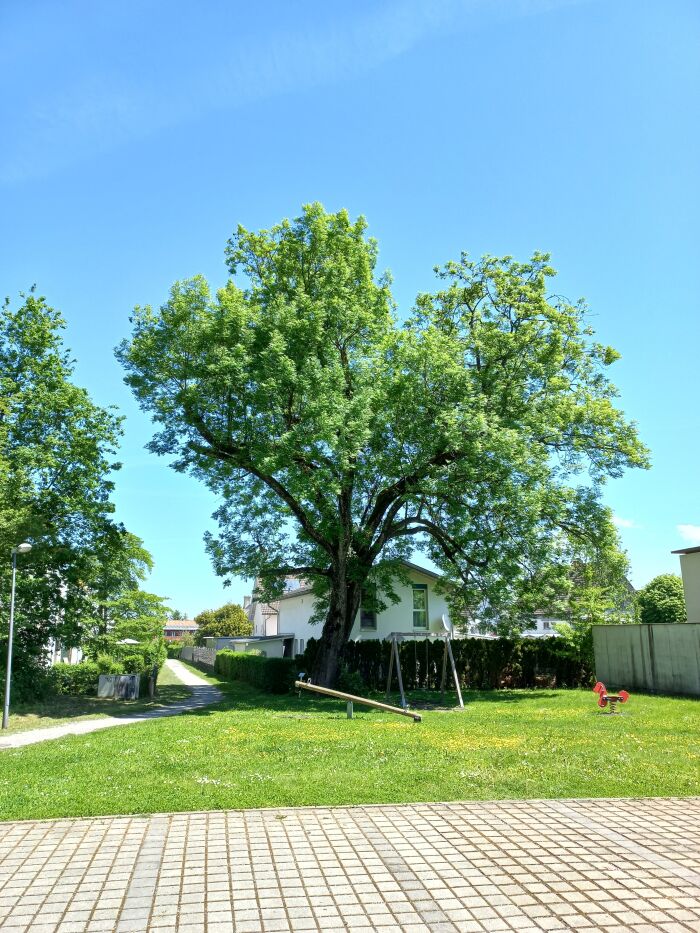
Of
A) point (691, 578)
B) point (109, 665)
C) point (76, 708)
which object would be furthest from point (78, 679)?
point (691, 578)

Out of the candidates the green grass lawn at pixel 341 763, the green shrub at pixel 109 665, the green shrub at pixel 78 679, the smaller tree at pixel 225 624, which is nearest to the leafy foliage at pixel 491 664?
the green shrub at pixel 109 665

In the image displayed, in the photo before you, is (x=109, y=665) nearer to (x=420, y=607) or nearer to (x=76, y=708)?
(x=76, y=708)

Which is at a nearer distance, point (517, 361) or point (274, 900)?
point (274, 900)

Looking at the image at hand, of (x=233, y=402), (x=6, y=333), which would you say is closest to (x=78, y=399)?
(x=6, y=333)

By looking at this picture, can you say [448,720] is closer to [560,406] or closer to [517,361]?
[560,406]

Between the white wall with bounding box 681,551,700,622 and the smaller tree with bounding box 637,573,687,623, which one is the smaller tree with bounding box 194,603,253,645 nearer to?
the smaller tree with bounding box 637,573,687,623

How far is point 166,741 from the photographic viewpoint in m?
11.9

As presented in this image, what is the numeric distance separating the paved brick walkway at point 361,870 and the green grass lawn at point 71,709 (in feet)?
36.1

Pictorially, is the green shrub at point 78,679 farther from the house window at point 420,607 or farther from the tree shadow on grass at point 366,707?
the house window at point 420,607

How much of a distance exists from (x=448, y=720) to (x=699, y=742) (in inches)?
218

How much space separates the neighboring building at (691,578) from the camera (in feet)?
82.6

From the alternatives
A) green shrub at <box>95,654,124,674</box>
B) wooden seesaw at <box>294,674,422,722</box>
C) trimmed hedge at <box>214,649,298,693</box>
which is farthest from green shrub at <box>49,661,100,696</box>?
wooden seesaw at <box>294,674,422,722</box>

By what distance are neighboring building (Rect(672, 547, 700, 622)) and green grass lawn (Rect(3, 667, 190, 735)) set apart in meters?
18.6

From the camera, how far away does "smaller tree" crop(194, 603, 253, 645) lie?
8331 cm
